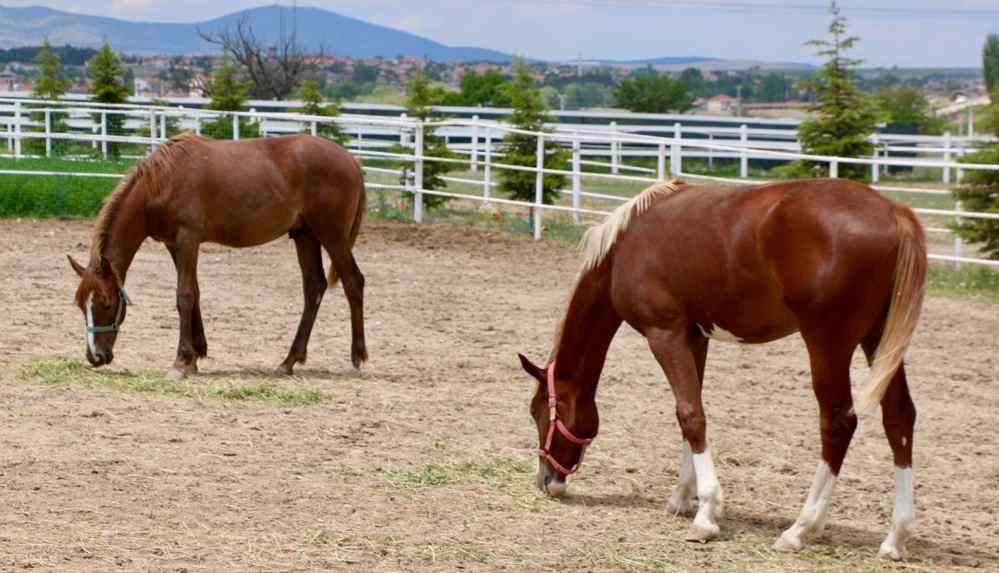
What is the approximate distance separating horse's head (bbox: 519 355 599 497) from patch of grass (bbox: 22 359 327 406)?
7.34 ft

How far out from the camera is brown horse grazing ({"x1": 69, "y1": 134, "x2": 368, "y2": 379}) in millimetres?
7953

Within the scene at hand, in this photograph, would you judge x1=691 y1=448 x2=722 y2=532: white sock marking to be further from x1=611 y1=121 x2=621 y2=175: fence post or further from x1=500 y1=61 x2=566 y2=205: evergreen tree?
x1=500 y1=61 x2=566 y2=205: evergreen tree

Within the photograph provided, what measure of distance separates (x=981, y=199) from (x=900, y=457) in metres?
8.60

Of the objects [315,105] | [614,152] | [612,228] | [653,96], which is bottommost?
[612,228]

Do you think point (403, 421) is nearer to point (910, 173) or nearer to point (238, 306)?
point (238, 306)

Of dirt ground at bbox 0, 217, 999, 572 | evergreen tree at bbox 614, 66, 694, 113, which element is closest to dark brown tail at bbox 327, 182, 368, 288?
dirt ground at bbox 0, 217, 999, 572

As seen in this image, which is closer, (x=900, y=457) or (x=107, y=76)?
(x=900, y=457)

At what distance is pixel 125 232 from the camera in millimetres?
8055

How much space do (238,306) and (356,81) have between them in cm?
10478

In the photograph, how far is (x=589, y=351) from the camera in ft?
17.6

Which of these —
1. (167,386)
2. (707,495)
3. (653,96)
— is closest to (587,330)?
(707,495)

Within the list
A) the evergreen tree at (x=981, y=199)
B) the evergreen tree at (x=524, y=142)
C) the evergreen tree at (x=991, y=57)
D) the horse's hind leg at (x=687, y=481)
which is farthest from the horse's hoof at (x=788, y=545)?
the evergreen tree at (x=991, y=57)

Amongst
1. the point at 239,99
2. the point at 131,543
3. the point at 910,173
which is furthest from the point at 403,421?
the point at 910,173

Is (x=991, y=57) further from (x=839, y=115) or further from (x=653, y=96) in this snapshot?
(x=839, y=115)
